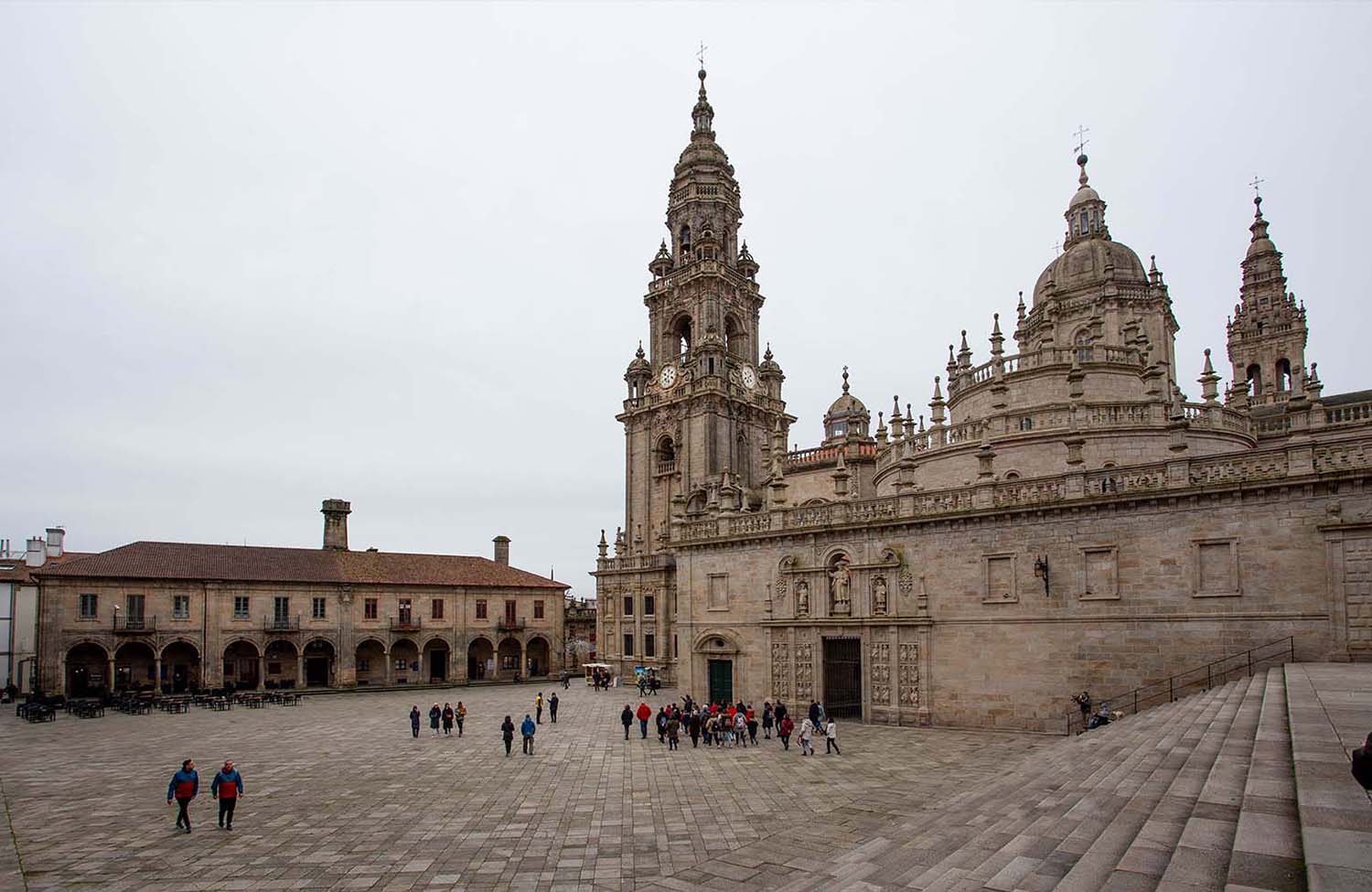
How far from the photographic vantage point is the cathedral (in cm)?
2097

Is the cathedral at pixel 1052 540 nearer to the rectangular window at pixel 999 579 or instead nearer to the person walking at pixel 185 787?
Answer: the rectangular window at pixel 999 579

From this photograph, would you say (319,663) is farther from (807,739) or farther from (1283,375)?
(1283,375)

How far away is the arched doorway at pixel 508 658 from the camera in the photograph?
5659 centimetres

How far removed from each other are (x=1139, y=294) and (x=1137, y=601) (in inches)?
844

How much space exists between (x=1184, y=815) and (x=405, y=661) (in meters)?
51.4

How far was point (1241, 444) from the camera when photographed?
2916 cm

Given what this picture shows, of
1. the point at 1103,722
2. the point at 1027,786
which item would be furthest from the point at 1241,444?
the point at 1027,786

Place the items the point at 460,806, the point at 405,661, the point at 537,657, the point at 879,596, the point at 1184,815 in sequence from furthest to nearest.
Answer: the point at 537,657
the point at 405,661
the point at 879,596
the point at 460,806
the point at 1184,815

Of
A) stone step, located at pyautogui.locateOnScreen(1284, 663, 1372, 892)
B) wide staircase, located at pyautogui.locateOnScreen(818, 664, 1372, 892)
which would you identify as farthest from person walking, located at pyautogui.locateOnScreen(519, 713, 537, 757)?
stone step, located at pyautogui.locateOnScreen(1284, 663, 1372, 892)

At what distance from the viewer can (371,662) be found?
52.7 metres

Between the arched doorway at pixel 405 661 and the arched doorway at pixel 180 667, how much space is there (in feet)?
36.0

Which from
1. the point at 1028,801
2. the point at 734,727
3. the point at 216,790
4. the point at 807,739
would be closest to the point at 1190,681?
the point at 807,739

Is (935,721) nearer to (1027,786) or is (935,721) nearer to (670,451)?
(1027,786)

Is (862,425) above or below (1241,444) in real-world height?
above
